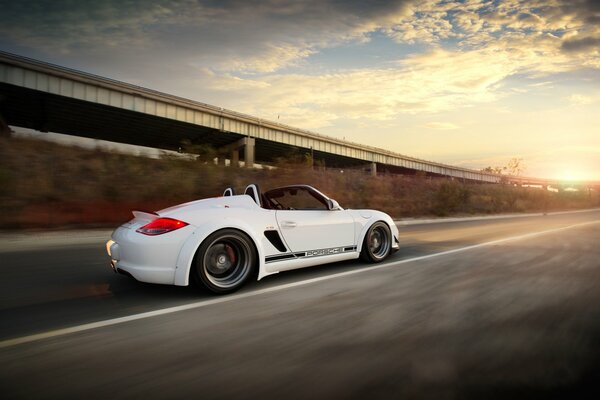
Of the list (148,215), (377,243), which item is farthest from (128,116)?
(148,215)

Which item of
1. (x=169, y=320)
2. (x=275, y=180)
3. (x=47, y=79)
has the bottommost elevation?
(x=169, y=320)

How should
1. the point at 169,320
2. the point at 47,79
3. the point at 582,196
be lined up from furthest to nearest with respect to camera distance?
the point at 582,196 < the point at 47,79 < the point at 169,320

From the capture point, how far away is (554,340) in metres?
2.65

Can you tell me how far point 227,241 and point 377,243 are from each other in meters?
2.72

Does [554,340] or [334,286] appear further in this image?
[334,286]

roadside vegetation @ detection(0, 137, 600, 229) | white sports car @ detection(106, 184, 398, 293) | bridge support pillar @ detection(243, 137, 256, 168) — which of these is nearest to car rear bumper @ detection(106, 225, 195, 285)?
white sports car @ detection(106, 184, 398, 293)

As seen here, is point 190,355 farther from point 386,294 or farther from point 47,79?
point 47,79

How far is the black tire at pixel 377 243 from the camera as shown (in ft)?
17.5

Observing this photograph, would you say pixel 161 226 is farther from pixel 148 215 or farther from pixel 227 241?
pixel 227 241

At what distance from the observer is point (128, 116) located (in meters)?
31.5

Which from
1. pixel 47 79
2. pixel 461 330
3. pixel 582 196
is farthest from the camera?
pixel 582 196

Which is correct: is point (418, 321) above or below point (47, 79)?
below

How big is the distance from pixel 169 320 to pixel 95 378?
0.95m

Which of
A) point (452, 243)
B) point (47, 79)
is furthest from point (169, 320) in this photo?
point (47, 79)
